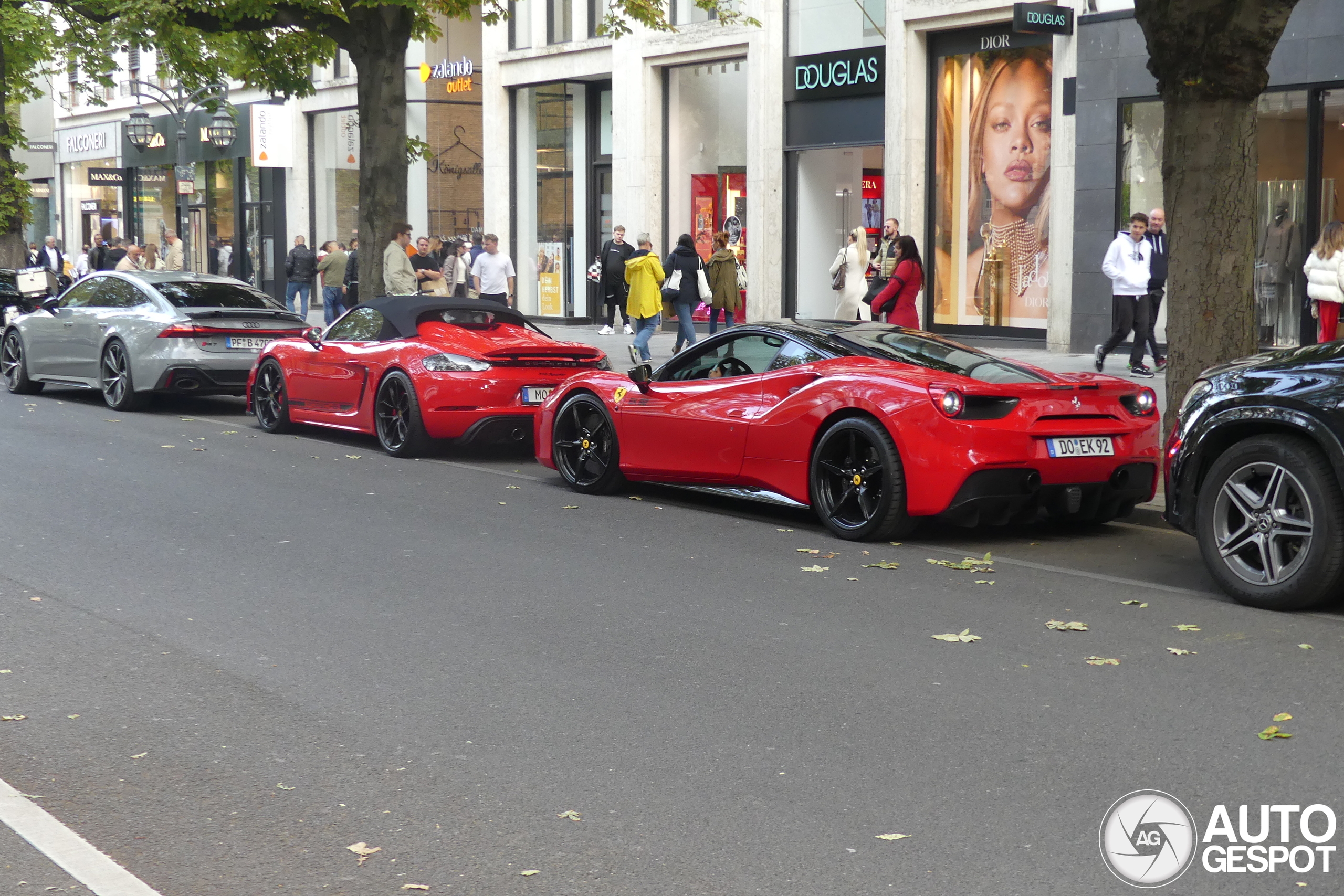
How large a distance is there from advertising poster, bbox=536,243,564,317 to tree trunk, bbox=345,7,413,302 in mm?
11355

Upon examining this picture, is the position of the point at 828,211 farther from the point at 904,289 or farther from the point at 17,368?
the point at 17,368

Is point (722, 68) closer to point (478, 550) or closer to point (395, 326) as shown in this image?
point (395, 326)

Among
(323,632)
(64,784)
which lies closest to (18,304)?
(323,632)

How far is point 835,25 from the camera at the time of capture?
24000 mm

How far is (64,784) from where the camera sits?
4.55 m

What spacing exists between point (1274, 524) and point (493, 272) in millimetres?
18893

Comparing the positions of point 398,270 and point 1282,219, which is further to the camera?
point 1282,219

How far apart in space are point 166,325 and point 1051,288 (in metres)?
11.3

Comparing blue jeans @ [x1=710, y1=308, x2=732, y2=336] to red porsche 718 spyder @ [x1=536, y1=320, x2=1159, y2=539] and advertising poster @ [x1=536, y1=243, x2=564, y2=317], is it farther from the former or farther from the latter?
red porsche 718 spyder @ [x1=536, y1=320, x2=1159, y2=539]

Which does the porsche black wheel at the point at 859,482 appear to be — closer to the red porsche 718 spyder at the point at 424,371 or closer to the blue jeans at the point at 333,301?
the red porsche 718 spyder at the point at 424,371

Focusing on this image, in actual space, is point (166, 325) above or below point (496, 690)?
above

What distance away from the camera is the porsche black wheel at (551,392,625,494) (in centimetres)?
1055

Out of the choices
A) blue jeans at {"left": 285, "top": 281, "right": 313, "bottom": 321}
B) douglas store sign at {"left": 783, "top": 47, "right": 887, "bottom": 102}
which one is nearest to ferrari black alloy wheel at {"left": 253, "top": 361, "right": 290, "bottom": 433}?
douglas store sign at {"left": 783, "top": 47, "right": 887, "bottom": 102}

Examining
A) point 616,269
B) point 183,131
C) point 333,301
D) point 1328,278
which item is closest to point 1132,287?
point 1328,278
